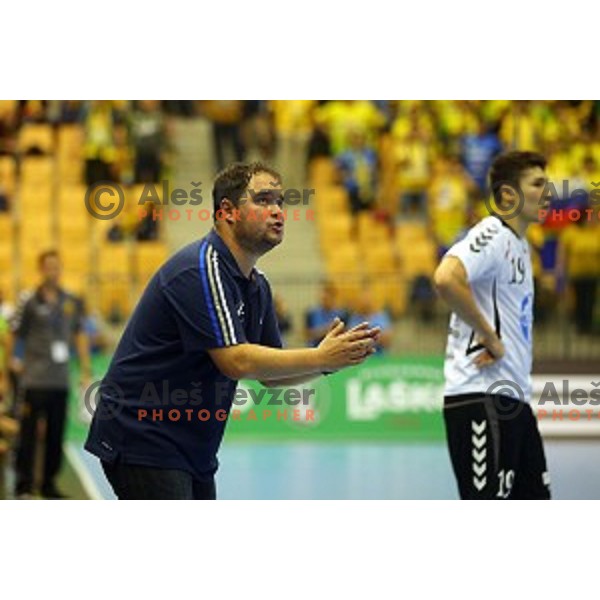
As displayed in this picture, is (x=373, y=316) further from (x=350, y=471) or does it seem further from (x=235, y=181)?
(x=235, y=181)

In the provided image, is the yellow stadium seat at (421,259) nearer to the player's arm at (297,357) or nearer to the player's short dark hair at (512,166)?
the player's short dark hair at (512,166)

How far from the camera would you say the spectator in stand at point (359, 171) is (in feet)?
56.2

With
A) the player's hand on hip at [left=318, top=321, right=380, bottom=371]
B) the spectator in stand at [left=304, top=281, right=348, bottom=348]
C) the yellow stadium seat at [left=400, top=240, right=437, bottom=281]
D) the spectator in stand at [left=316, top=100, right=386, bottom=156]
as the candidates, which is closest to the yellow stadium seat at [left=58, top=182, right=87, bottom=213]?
the spectator in stand at [left=316, top=100, right=386, bottom=156]

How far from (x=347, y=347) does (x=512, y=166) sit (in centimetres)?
222

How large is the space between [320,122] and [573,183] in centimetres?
298

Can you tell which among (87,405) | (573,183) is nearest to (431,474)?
(87,405)

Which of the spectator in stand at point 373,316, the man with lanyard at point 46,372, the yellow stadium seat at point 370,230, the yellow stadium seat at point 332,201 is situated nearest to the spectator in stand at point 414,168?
the yellow stadium seat at point 370,230

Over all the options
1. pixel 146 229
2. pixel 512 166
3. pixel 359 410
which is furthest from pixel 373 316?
pixel 512 166

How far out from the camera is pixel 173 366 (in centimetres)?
590

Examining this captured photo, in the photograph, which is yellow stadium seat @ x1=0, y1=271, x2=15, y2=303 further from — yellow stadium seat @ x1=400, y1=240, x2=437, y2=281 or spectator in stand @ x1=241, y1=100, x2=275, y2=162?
yellow stadium seat @ x1=400, y1=240, x2=437, y2=281

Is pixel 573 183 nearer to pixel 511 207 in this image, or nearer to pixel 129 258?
pixel 129 258

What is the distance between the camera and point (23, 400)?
459 inches

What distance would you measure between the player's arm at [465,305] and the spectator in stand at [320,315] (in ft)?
24.3

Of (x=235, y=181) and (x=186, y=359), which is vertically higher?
(x=235, y=181)
